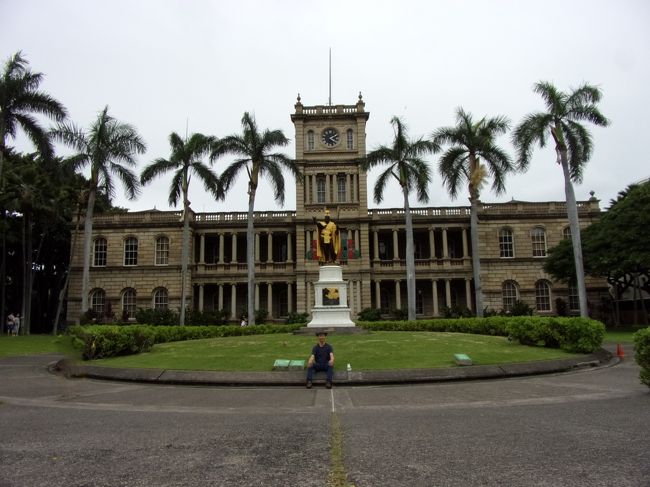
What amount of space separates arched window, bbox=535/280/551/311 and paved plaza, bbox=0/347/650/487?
3266cm

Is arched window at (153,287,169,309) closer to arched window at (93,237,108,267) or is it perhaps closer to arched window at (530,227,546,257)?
arched window at (93,237,108,267)

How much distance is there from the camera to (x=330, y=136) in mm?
43688

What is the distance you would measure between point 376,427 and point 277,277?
36265 millimetres

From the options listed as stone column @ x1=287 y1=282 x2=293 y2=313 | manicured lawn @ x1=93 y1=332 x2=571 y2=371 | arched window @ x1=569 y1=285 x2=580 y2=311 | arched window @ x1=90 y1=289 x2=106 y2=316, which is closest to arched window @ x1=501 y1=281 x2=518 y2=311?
arched window @ x1=569 y1=285 x2=580 y2=311

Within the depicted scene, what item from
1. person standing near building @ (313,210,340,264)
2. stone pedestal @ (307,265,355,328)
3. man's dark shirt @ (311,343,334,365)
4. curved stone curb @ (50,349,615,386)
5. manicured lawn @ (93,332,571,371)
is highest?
person standing near building @ (313,210,340,264)

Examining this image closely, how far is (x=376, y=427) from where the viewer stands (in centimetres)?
668

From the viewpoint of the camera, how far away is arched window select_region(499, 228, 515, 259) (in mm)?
42375

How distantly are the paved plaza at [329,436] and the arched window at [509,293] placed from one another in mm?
32073

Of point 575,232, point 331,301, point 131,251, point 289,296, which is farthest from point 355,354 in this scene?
point 131,251

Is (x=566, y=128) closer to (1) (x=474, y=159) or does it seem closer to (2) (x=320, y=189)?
(1) (x=474, y=159)

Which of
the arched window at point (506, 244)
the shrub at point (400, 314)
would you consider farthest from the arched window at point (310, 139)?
the arched window at point (506, 244)

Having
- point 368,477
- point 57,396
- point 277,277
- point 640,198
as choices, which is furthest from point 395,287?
point 368,477

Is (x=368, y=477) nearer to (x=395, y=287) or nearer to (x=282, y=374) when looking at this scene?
(x=282, y=374)

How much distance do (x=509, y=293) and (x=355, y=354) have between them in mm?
30640
